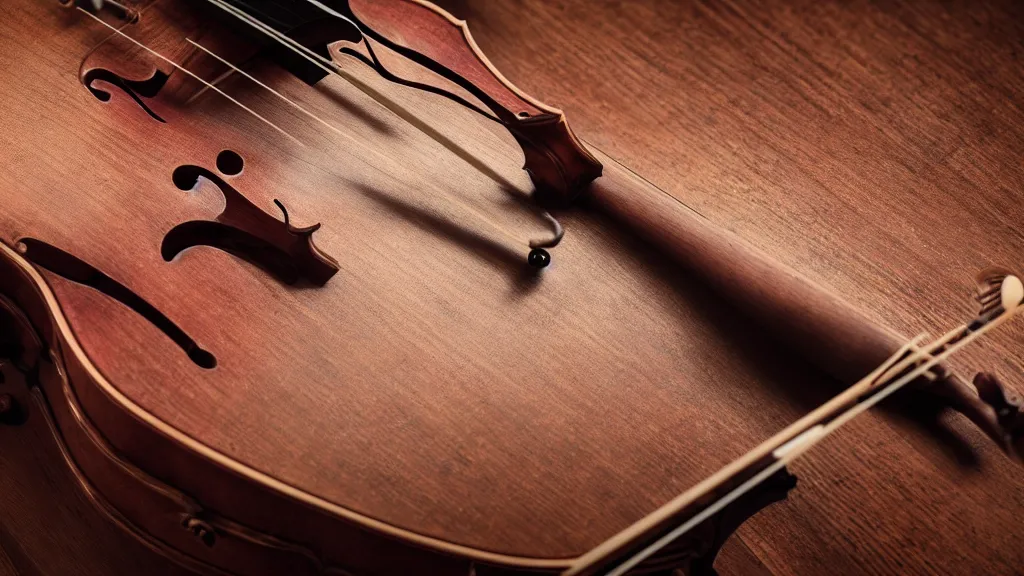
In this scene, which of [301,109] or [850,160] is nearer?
[301,109]

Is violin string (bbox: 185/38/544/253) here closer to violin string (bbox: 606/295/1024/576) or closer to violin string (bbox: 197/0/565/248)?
violin string (bbox: 197/0/565/248)

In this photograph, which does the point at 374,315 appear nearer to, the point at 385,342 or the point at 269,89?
the point at 385,342

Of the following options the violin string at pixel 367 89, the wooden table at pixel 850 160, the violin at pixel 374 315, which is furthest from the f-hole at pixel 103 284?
the wooden table at pixel 850 160

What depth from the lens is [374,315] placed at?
100cm

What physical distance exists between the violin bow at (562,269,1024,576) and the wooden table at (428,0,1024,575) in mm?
137

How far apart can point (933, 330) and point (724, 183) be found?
37cm

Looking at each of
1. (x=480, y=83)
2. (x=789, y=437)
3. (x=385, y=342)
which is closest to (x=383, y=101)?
(x=480, y=83)

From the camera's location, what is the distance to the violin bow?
830 mm

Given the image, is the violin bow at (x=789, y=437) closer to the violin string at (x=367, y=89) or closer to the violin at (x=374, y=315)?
the violin at (x=374, y=315)

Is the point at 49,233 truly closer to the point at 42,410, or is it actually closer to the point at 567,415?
the point at 42,410

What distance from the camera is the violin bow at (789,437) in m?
0.83

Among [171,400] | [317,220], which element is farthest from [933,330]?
[171,400]

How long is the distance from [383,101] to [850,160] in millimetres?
721

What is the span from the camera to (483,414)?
0.94 meters
